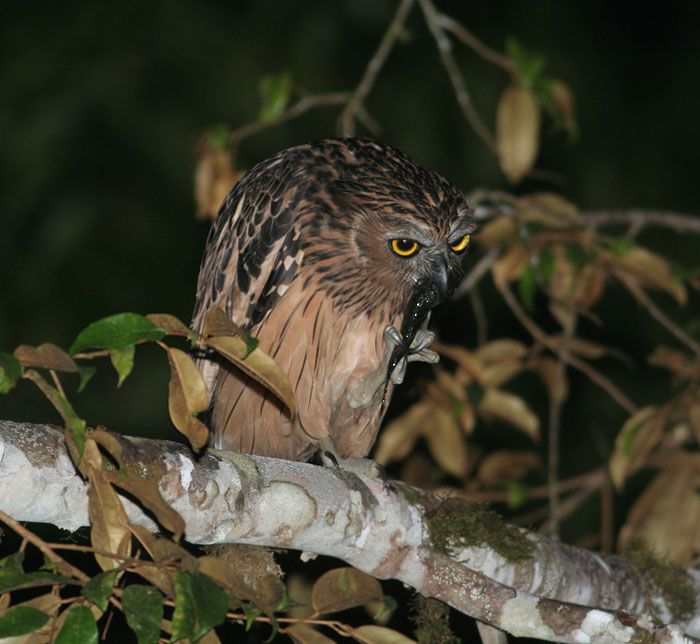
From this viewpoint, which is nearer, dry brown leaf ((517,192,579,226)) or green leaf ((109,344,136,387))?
green leaf ((109,344,136,387))

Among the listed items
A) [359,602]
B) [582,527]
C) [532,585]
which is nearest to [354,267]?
[532,585]

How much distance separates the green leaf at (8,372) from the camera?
1.36 m

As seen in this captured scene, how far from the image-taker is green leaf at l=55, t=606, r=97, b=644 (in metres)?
1.41

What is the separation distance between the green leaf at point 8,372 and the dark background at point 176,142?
445cm

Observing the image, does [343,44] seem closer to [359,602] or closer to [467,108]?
[467,108]

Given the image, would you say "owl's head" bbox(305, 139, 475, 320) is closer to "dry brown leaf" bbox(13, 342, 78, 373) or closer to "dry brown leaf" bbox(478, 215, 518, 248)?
"dry brown leaf" bbox(478, 215, 518, 248)

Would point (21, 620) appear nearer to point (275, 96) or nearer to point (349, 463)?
point (349, 463)

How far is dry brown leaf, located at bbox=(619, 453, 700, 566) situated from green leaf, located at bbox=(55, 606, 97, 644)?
219 cm

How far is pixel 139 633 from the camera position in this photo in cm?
140

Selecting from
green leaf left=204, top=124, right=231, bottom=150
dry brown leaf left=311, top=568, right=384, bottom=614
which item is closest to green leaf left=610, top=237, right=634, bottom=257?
green leaf left=204, top=124, right=231, bottom=150

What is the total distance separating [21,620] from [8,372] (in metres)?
0.39

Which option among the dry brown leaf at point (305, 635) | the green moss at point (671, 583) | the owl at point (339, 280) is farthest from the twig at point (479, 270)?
the dry brown leaf at point (305, 635)

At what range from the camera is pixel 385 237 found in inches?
116

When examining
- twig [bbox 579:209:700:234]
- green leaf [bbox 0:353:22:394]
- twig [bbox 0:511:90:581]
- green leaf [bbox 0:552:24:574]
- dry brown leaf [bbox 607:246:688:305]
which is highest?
twig [bbox 579:209:700:234]
